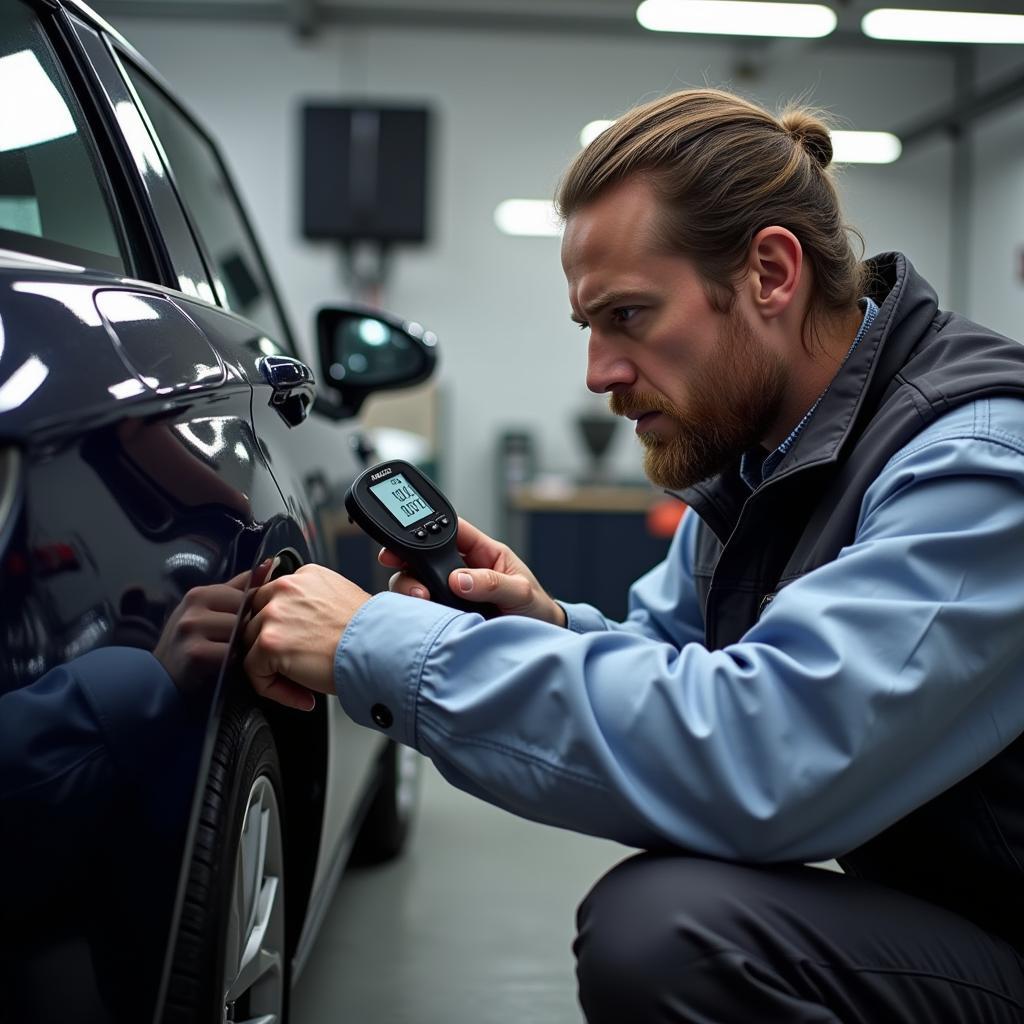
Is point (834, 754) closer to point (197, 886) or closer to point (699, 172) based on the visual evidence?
point (197, 886)

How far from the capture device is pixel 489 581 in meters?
1.24

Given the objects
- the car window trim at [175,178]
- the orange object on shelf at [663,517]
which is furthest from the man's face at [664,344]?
the orange object on shelf at [663,517]

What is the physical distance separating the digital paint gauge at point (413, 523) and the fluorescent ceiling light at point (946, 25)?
18.0 feet

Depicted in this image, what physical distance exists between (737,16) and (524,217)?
2.68m

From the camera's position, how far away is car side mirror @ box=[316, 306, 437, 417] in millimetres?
2195

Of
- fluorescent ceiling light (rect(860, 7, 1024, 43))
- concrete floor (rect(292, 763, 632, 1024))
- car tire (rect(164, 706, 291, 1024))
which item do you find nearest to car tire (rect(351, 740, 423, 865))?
concrete floor (rect(292, 763, 632, 1024))

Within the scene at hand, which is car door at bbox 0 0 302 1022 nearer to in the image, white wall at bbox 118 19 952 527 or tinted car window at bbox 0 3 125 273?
tinted car window at bbox 0 3 125 273

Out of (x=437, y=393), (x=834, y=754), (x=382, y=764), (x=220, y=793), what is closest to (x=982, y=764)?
(x=834, y=754)

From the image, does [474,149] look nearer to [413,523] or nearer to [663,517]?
[663,517]

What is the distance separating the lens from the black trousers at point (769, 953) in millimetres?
932

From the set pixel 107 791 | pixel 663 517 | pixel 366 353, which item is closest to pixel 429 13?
pixel 663 517

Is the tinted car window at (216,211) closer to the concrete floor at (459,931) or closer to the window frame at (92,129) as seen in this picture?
the window frame at (92,129)

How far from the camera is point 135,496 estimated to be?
80cm

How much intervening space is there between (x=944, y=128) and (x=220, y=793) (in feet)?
27.8
